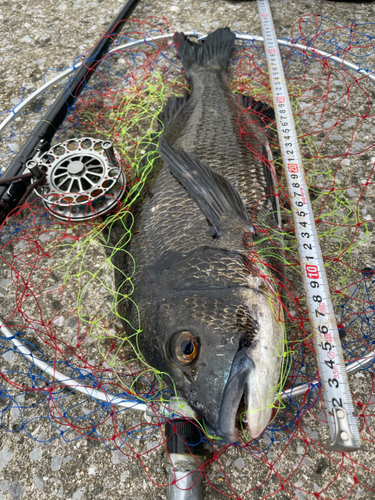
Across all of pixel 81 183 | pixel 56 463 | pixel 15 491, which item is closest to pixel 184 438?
pixel 56 463

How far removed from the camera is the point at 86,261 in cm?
280

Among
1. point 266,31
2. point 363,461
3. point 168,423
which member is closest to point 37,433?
point 168,423

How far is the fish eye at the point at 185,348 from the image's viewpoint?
162 centimetres

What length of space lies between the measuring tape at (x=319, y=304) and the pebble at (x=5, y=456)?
1935 millimetres

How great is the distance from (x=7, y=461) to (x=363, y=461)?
2191mm

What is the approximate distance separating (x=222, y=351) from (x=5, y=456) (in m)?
1.69

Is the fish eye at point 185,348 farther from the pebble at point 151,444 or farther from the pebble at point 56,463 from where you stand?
the pebble at point 56,463

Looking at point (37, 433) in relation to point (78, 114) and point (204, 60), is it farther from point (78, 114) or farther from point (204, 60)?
point (204, 60)

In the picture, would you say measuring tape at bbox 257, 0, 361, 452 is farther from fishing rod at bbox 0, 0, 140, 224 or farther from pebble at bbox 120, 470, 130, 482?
fishing rod at bbox 0, 0, 140, 224

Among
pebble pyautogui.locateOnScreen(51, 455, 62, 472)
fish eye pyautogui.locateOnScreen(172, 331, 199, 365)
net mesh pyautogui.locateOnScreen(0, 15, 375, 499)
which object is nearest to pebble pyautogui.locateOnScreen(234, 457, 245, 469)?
net mesh pyautogui.locateOnScreen(0, 15, 375, 499)

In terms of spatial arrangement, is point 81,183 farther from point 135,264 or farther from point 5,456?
point 5,456

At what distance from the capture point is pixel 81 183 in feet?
8.75

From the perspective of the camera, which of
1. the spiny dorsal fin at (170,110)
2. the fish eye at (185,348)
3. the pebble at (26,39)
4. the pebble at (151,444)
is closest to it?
the fish eye at (185,348)

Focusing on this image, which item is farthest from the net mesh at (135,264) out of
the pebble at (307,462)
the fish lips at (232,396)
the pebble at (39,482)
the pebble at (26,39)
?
the pebble at (26,39)
